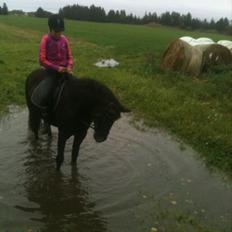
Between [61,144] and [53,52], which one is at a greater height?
[53,52]

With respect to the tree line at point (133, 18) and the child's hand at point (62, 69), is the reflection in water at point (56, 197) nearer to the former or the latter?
the child's hand at point (62, 69)

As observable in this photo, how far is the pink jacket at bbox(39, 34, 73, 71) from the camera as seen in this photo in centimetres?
752

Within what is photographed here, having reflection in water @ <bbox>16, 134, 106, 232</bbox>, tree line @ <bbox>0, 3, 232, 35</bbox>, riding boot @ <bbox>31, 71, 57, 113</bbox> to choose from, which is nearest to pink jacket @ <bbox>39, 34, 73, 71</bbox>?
riding boot @ <bbox>31, 71, 57, 113</bbox>

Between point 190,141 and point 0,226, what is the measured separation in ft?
17.5

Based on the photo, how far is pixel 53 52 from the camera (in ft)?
25.1

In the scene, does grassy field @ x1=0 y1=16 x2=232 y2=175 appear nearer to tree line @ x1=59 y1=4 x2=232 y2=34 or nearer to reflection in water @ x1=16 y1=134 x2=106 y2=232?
reflection in water @ x1=16 y1=134 x2=106 y2=232

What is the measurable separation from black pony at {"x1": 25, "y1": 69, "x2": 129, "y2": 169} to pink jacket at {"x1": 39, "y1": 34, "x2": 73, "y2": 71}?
0.46 meters

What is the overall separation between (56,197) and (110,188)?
0.95 meters

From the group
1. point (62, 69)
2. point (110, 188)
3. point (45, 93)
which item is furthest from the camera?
point (45, 93)

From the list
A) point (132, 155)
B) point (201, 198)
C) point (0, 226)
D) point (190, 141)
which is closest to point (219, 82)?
point (190, 141)

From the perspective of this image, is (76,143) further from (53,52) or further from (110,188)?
(53,52)

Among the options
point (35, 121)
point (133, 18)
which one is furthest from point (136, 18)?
point (35, 121)

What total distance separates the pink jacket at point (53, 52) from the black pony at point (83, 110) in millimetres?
464

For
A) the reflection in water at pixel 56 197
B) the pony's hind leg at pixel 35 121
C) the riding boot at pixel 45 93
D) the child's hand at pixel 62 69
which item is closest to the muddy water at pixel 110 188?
the reflection in water at pixel 56 197
